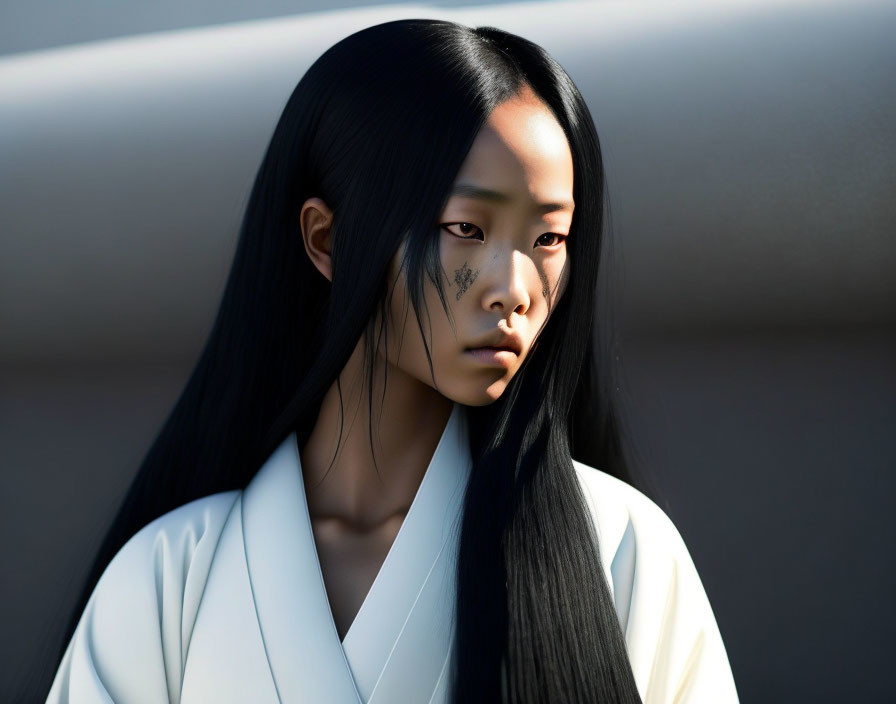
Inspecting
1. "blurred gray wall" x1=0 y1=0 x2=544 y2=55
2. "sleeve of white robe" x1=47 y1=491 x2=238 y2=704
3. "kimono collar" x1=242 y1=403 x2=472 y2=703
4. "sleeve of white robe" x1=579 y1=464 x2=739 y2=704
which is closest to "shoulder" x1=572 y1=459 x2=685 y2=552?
"sleeve of white robe" x1=579 y1=464 x2=739 y2=704

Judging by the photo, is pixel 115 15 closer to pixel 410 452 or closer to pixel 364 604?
pixel 410 452

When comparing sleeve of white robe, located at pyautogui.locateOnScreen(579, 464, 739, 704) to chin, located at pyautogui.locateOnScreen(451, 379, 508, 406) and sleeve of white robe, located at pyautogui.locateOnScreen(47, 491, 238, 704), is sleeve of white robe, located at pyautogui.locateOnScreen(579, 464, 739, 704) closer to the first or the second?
chin, located at pyautogui.locateOnScreen(451, 379, 508, 406)

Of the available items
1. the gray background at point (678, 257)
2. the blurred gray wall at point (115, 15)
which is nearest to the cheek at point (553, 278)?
the gray background at point (678, 257)

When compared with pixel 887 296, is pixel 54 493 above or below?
below

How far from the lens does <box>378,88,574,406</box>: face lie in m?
1.01

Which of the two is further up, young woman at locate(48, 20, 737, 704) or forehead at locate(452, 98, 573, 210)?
forehead at locate(452, 98, 573, 210)

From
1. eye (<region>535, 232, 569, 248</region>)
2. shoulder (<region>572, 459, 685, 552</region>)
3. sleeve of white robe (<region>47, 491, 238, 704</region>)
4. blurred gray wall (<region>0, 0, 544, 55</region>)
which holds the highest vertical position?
blurred gray wall (<region>0, 0, 544, 55</region>)

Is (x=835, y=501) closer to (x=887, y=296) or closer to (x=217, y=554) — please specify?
(x=887, y=296)

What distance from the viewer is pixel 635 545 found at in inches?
43.7

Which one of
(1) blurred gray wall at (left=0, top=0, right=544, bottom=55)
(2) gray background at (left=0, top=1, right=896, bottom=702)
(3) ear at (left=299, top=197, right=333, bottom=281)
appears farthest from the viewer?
(1) blurred gray wall at (left=0, top=0, right=544, bottom=55)

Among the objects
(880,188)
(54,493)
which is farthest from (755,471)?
(54,493)

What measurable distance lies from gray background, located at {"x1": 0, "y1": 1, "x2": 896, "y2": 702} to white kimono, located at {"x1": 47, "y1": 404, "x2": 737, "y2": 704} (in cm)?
33

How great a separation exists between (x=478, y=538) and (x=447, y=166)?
0.35 metres

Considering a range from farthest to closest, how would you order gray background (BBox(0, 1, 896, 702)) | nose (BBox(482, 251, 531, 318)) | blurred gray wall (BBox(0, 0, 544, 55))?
blurred gray wall (BBox(0, 0, 544, 55)) → gray background (BBox(0, 1, 896, 702)) → nose (BBox(482, 251, 531, 318))
